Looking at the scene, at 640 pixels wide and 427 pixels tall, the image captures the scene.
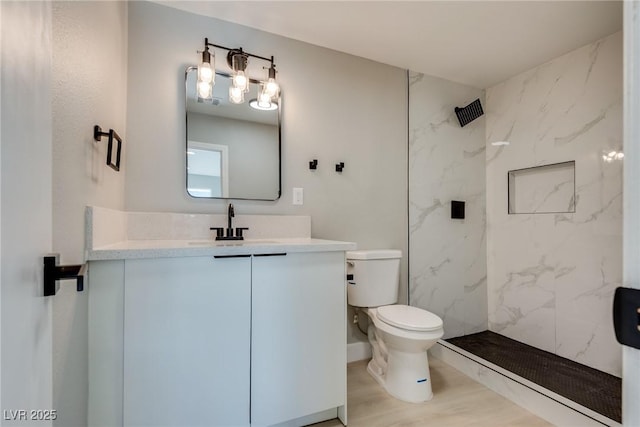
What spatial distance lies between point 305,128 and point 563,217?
6.56ft

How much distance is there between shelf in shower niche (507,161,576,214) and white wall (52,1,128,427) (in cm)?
288

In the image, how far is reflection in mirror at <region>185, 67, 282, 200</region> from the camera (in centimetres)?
181

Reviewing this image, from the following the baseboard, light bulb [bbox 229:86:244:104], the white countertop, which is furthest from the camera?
the baseboard

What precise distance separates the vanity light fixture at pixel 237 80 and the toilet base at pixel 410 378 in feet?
5.84

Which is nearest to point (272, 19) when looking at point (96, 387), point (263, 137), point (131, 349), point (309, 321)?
point (263, 137)

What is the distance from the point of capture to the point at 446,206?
260cm

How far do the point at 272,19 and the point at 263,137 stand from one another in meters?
0.72

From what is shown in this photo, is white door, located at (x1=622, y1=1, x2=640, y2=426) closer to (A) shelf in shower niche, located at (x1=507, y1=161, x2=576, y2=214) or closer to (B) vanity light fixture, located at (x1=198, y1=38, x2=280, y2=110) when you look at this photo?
(B) vanity light fixture, located at (x1=198, y1=38, x2=280, y2=110)

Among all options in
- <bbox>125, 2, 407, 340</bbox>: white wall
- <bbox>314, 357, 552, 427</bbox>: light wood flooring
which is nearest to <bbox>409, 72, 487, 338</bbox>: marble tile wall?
Answer: <bbox>125, 2, 407, 340</bbox>: white wall

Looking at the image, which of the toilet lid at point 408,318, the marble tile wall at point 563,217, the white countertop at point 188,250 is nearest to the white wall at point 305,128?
the toilet lid at point 408,318

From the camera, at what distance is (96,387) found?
1.12 metres

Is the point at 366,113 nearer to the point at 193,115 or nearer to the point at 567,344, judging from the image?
the point at 193,115

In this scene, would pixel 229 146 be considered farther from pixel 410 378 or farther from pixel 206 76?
pixel 410 378

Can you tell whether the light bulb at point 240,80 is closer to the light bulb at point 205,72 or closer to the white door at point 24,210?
the light bulb at point 205,72
